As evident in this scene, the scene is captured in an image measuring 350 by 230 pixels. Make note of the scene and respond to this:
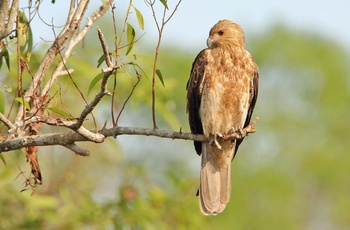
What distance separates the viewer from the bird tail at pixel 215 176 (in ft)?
20.1

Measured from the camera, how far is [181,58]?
34844 millimetres

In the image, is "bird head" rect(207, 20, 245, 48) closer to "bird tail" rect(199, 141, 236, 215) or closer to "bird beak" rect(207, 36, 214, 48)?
"bird beak" rect(207, 36, 214, 48)

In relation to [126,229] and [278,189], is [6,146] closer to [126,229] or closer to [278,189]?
[126,229]

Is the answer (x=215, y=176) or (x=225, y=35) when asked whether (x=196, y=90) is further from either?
(x=215, y=176)

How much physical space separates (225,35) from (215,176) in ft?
3.15

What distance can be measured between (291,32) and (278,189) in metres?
7.02

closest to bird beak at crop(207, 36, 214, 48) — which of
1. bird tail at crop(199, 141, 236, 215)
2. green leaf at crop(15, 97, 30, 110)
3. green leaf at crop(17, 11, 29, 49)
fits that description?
bird tail at crop(199, 141, 236, 215)

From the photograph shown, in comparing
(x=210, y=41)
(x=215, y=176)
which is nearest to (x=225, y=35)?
(x=210, y=41)

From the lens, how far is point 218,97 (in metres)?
5.89

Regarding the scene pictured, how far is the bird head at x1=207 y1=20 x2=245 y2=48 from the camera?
20.5ft

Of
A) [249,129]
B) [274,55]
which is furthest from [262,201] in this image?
[249,129]

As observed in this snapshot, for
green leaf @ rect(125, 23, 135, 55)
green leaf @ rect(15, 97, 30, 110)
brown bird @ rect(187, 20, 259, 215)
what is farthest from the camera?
brown bird @ rect(187, 20, 259, 215)

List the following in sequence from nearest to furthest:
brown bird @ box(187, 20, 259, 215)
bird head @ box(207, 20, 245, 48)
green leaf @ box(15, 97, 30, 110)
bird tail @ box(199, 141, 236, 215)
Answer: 1. green leaf @ box(15, 97, 30, 110)
2. brown bird @ box(187, 20, 259, 215)
3. bird tail @ box(199, 141, 236, 215)
4. bird head @ box(207, 20, 245, 48)

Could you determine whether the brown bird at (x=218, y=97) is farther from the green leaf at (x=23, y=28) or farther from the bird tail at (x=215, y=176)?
the green leaf at (x=23, y=28)
